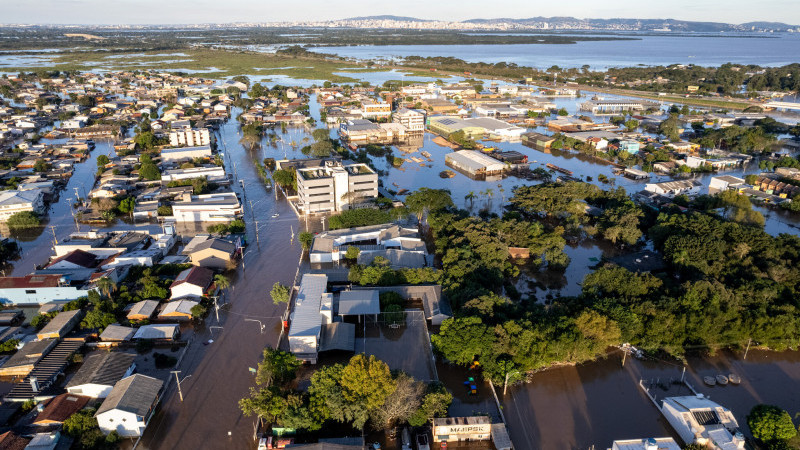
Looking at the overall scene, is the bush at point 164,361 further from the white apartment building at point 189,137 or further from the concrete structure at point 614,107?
the concrete structure at point 614,107

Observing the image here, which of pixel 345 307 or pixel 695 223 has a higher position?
pixel 695 223

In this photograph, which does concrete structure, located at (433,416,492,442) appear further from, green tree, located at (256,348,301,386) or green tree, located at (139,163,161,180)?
green tree, located at (139,163,161,180)

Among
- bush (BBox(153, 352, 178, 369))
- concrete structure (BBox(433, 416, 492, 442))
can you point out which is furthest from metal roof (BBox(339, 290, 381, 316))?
bush (BBox(153, 352, 178, 369))

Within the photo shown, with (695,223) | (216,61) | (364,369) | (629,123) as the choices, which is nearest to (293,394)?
(364,369)

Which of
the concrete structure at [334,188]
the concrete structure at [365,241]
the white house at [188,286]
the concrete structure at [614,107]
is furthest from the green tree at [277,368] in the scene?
the concrete structure at [614,107]

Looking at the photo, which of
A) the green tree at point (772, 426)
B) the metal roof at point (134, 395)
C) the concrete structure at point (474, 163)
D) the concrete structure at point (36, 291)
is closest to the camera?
the green tree at point (772, 426)

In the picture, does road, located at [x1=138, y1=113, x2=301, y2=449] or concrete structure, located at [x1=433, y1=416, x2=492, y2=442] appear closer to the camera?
concrete structure, located at [x1=433, y1=416, x2=492, y2=442]

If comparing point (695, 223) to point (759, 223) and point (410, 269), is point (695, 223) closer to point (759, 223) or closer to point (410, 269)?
point (759, 223)
